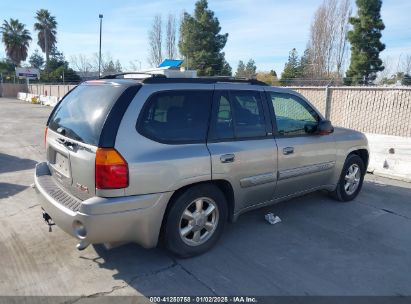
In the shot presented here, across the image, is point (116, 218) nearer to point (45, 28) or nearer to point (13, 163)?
point (13, 163)

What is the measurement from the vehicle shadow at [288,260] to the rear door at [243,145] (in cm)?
52

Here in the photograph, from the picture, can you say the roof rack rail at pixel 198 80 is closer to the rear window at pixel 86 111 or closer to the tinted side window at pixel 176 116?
the tinted side window at pixel 176 116

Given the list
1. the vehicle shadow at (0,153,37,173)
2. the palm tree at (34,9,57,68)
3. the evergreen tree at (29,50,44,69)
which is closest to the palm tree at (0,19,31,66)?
the palm tree at (34,9,57,68)

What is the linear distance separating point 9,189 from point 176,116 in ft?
12.7

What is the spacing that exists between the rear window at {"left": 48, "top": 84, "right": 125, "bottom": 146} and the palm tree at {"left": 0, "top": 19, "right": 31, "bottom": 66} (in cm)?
6559

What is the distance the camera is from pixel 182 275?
338 centimetres

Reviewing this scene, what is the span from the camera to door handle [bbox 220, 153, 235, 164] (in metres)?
3.64

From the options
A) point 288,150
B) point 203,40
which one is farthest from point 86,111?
point 203,40

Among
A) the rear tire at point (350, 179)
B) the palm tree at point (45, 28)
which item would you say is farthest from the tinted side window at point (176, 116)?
the palm tree at point (45, 28)

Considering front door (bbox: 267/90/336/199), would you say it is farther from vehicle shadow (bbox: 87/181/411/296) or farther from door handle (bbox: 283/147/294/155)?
vehicle shadow (bbox: 87/181/411/296)

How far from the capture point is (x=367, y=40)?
28.4 meters

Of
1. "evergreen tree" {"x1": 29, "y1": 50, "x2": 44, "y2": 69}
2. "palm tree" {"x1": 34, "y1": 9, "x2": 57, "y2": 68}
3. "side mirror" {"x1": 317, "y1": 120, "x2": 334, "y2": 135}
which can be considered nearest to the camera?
"side mirror" {"x1": 317, "y1": 120, "x2": 334, "y2": 135}

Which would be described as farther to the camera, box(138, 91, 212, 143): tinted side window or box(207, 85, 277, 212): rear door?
box(207, 85, 277, 212): rear door

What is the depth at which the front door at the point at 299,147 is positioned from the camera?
171 inches
